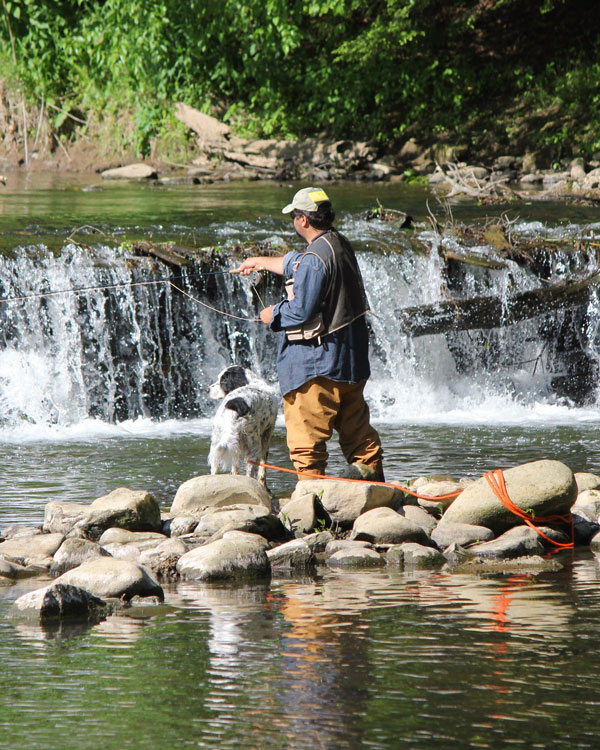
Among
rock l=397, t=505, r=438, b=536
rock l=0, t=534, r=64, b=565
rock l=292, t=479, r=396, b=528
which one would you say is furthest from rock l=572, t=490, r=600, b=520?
rock l=0, t=534, r=64, b=565

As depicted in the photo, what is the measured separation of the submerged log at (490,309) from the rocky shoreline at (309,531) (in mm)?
5166

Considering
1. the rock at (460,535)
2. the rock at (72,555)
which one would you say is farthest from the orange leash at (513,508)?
the rock at (72,555)

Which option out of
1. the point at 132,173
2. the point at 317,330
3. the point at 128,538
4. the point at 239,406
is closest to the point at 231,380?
the point at 239,406

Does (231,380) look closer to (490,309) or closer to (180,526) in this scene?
(180,526)

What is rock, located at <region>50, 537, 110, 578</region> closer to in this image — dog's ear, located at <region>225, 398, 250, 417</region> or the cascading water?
dog's ear, located at <region>225, 398, 250, 417</region>

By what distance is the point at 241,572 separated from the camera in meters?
5.82

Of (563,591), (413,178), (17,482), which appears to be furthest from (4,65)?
(563,591)

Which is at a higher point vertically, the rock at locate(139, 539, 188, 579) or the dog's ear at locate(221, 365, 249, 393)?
the dog's ear at locate(221, 365, 249, 393)

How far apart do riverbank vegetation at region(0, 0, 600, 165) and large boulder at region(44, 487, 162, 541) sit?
1711 centimetres

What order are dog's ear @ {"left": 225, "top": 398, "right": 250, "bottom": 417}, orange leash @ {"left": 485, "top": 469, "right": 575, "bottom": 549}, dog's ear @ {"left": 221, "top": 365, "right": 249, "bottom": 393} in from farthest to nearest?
dog's ear @ {"left": 221, "top": 365, "right": 249, "bottom": 393} < dog's ear @ {"left": 225, "top": 398, "right": 250, "bottom": 417} < orange leash @ {"left": 485, "top": 469, "right": 575, "bottom": 549}

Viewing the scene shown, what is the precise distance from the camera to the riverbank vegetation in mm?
22594

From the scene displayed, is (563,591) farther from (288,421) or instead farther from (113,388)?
(113,388)

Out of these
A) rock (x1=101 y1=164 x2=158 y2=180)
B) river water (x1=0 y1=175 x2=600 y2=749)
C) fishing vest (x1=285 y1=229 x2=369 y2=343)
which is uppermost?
rock (x1=101 y1=164 x2=158 y2=180)

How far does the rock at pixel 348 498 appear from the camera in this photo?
6.69m
